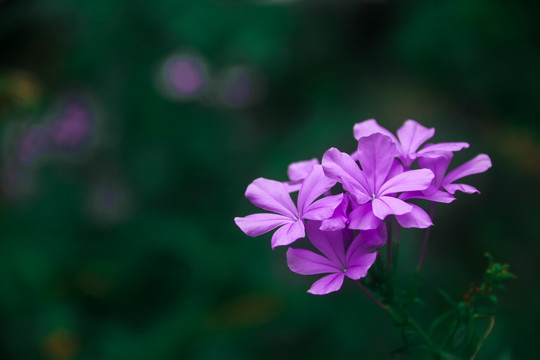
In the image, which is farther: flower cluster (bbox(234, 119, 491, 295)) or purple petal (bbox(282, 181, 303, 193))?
purple petal (bbox(282, 181, 303, 193))

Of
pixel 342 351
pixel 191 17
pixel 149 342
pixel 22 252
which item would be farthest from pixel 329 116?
pixel 22 252

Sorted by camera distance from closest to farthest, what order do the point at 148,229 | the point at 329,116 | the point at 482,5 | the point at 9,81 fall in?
the point at 9,81 → the point at 482,5 → the point at 329,116 → the point at 148,229

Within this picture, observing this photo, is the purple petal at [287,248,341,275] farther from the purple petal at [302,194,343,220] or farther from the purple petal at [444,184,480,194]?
the purple petal at [444,184,480,194]

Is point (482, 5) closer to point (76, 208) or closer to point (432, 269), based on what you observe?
point (432, 269)

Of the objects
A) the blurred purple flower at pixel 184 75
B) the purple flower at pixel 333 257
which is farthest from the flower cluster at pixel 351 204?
the blurred purple flower at pixel 184 75

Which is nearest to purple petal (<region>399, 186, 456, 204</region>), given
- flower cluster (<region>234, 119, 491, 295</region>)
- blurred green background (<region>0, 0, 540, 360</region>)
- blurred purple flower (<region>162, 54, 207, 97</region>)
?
flower cluster (<region>234, 119, 491, 295</region>)
